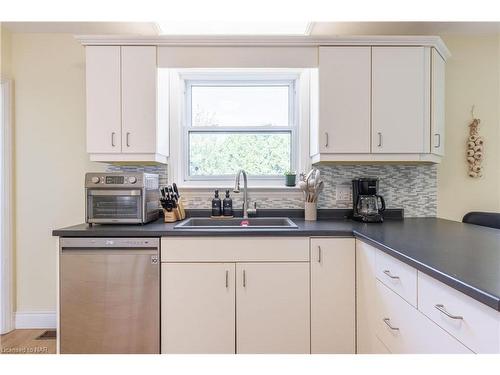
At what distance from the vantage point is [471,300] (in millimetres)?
860

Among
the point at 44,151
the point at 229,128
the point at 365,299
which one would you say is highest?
the point at 229,128

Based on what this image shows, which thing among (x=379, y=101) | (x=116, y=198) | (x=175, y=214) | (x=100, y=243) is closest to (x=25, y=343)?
(x=100, y=243)

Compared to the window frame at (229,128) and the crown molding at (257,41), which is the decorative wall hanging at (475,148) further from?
the window frame at (229,128)

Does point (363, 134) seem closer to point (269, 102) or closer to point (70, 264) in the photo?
point (269, 102)

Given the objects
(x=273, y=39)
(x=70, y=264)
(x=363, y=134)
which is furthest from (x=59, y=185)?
(x=363, y=134)

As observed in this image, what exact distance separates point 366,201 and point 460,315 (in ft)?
4.46

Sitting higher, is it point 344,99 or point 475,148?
point 344,99

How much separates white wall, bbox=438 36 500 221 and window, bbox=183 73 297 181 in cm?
129

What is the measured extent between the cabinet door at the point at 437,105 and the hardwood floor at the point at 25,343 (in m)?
3.12

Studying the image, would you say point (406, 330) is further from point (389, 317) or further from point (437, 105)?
point (437, 105)

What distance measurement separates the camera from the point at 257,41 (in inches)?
82.2

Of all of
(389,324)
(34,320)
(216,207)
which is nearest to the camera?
(389,324)

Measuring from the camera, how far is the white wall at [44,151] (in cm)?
247

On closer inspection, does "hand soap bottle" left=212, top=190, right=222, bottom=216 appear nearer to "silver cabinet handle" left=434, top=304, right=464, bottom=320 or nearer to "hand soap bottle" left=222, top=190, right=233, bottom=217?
"hand soap bottle" left=222, top=190, right=233, bottom=217
